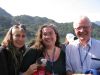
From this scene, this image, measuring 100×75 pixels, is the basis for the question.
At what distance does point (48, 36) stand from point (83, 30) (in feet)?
2.34

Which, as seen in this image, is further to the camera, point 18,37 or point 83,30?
point 18,37

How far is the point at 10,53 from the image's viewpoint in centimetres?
582

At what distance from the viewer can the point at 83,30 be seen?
583cm

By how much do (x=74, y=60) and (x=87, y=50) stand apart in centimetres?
33

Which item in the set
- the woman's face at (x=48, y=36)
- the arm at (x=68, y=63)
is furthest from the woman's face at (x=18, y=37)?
the arm at (x=68, y=63)

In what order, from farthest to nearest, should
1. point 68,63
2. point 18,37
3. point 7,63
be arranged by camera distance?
point 18,37 → point 68,63 → point 7,63

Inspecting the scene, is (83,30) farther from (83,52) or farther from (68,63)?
(68,63)

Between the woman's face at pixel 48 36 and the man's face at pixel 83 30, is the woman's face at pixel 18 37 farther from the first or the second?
the man's face at pixel 83 30

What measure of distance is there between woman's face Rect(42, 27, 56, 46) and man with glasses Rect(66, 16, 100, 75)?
1.26 feet

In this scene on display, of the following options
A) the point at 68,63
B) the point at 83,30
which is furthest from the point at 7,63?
the point at 83,30

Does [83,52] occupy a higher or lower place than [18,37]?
lower

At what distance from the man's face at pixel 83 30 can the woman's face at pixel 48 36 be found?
0.49 metres

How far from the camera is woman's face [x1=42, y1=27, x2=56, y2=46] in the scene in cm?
582

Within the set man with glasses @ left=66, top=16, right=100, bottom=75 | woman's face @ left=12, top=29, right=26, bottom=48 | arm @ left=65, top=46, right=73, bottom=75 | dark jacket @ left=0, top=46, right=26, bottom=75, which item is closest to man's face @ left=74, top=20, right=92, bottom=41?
man with glasses @ left=66, top=16, right=100, bottom=75
